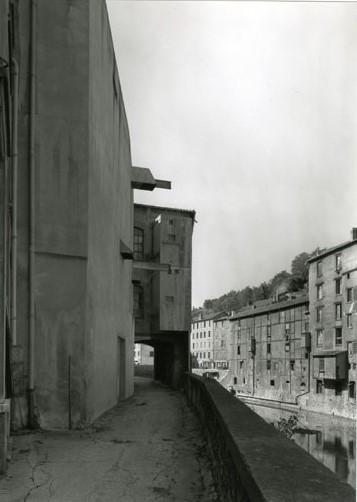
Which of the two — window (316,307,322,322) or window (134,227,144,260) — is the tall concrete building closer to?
window (134,227,144,260)

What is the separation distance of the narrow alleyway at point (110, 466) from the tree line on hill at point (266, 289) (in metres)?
62.1

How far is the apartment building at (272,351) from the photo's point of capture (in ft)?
167

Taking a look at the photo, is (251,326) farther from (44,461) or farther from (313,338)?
(44,461)

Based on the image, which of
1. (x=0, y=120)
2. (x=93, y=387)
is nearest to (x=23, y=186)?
(x=0, y=120)

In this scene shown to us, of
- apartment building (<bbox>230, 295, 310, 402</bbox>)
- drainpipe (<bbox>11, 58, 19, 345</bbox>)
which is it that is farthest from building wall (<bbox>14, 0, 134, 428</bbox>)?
apartment building (<bbox>230, 295, 310, 402</bbox>)

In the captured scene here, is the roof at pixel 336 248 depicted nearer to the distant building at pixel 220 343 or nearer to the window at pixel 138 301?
the window at pixel 138 301

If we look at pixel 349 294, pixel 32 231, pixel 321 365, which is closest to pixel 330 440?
pixel 321 365

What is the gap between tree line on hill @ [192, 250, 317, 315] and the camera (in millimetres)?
79750

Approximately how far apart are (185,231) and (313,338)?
84.3ft

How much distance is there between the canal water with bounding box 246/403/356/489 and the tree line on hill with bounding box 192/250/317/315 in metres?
30.2

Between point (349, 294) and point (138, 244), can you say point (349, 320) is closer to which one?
point (349, 294)

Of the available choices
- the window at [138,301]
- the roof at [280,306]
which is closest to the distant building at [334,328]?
the roof at [280,306]

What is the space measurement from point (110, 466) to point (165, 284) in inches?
783

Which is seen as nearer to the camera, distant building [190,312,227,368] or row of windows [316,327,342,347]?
row of windows [316,327,342,347]
